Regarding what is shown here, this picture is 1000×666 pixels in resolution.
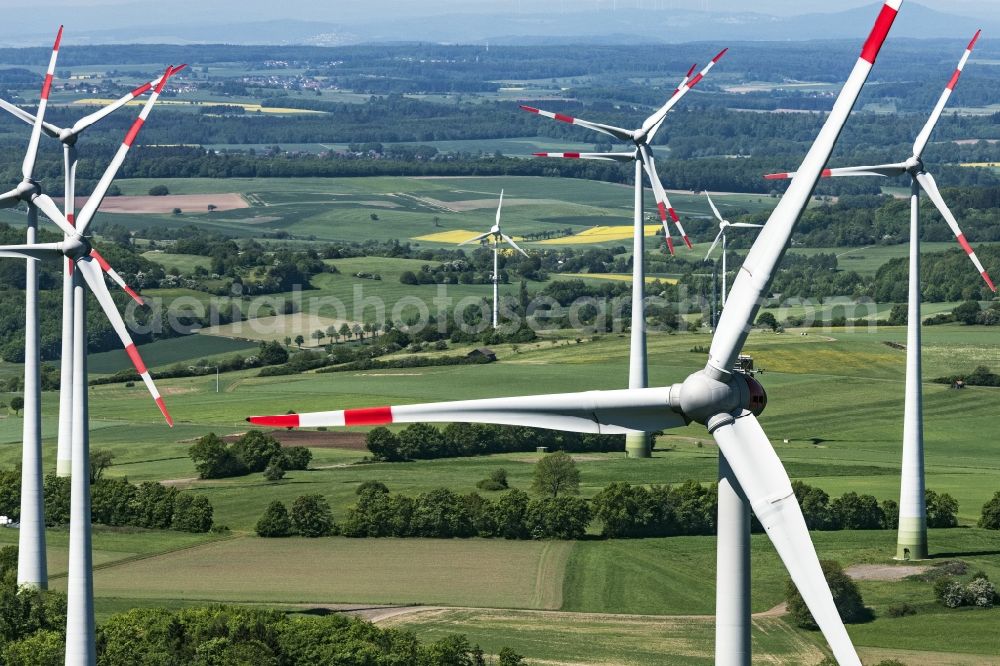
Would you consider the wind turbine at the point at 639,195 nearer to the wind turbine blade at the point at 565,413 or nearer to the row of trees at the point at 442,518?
the row of trees at the point at 442,518

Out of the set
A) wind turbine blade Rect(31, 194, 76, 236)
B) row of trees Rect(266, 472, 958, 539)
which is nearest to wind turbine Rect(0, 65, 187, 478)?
wind turbine blade Rect(31, 194, 76, 236)

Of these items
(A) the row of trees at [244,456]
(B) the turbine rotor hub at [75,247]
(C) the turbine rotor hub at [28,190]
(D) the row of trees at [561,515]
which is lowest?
(D) the row of trees at [561,515]

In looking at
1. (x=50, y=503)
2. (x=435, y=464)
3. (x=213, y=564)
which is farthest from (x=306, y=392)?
(x=213, y=564)

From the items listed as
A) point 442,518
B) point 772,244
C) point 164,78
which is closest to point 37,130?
point 164,78

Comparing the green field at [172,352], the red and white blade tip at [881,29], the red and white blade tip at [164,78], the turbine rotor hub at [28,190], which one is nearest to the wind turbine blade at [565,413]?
the red and white blade tip at [881,29]

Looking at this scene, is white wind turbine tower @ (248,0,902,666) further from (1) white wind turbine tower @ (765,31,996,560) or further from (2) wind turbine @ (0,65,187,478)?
(1) white wind turbine tower @ (765,31,996,560)

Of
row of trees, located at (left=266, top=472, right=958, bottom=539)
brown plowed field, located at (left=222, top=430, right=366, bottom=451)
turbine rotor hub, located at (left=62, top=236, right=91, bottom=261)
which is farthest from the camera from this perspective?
brown plowed field, located at (left=222, top=430, right=366, bottom=451)

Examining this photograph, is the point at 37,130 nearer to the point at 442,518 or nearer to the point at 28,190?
the point at 28,190

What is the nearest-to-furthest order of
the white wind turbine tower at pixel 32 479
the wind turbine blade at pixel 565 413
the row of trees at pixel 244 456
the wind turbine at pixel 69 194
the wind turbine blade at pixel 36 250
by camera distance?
the wind turbine blade at pixel 565 413 → the wind turbine blade at pixel 36 250 → the wind turbine at pixel 69 194 → the white wind turbine tower at pixel 32 479 → the row of trees at pixel 244 456
